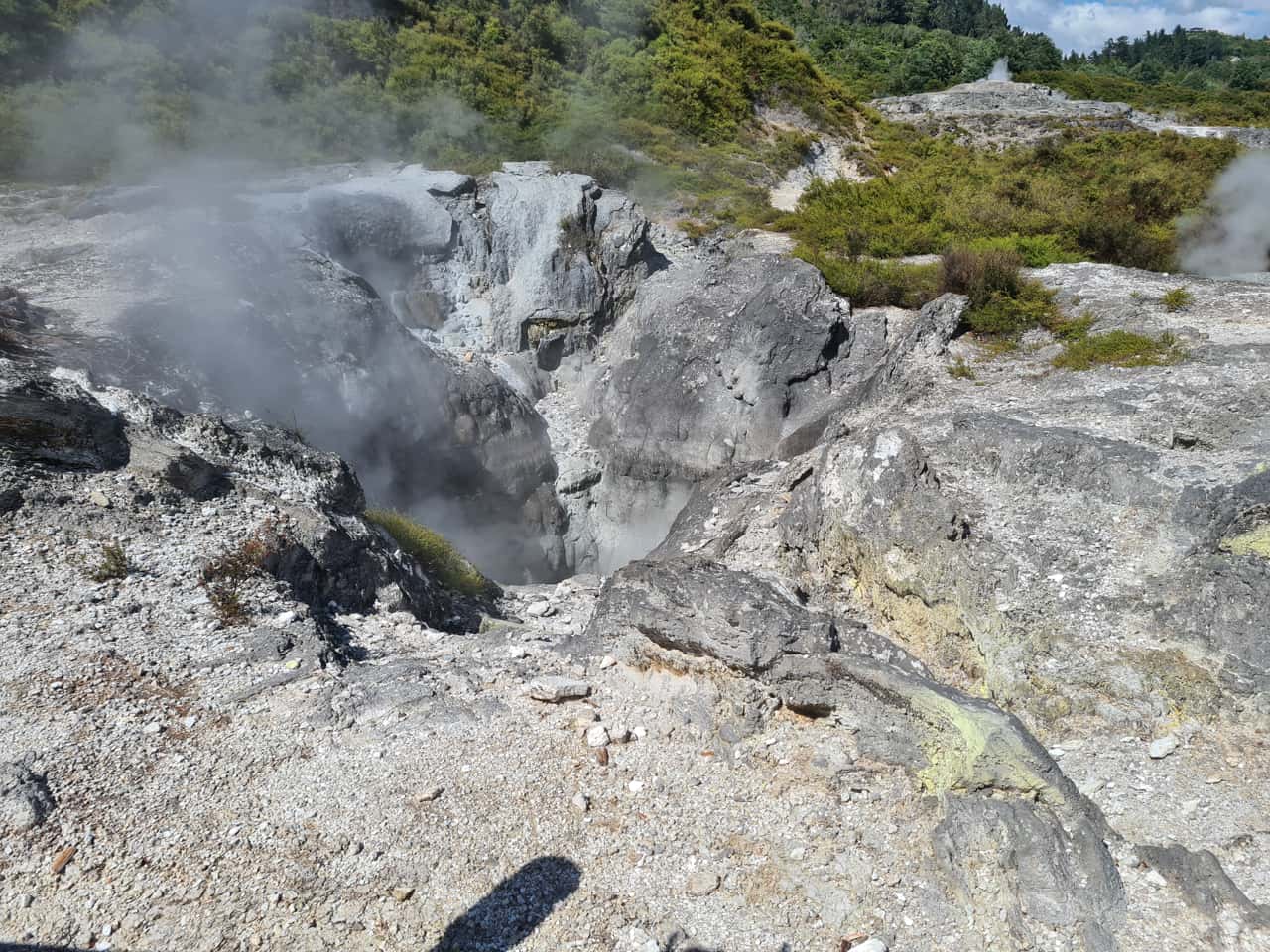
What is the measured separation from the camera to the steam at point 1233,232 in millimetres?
14484

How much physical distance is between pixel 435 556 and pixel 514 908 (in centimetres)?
A: 683

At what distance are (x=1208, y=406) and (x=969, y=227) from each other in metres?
10.2

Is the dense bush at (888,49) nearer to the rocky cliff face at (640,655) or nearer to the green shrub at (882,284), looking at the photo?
the green shrub at (882,284)

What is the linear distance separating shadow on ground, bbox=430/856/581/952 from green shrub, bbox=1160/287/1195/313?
12627 mm

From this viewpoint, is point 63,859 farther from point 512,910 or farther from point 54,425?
point 54,425

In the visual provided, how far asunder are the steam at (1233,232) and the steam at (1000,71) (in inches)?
1245

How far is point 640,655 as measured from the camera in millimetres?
6512

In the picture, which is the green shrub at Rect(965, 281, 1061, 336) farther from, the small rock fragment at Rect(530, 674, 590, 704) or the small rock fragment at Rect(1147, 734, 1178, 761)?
the small rock fragment at Rect(530, 674, 590, 704)

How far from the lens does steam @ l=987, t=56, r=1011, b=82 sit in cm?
4359

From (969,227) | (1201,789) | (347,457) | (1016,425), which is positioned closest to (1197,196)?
(969,227)

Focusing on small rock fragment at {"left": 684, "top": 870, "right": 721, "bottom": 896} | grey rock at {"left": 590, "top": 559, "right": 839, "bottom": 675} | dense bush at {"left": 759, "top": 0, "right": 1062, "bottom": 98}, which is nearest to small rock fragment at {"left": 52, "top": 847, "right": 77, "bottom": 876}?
small rock fragment at {"left": 684, "top": 870, "right": 721, "bottom": 896}

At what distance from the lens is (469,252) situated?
53.0 ft

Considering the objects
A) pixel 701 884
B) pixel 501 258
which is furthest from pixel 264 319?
pixel 701 884

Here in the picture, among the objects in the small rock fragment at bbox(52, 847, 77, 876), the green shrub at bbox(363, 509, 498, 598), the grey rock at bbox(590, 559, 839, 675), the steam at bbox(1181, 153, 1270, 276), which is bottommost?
the green shrub at bbox(363, 509, 498, 598)
